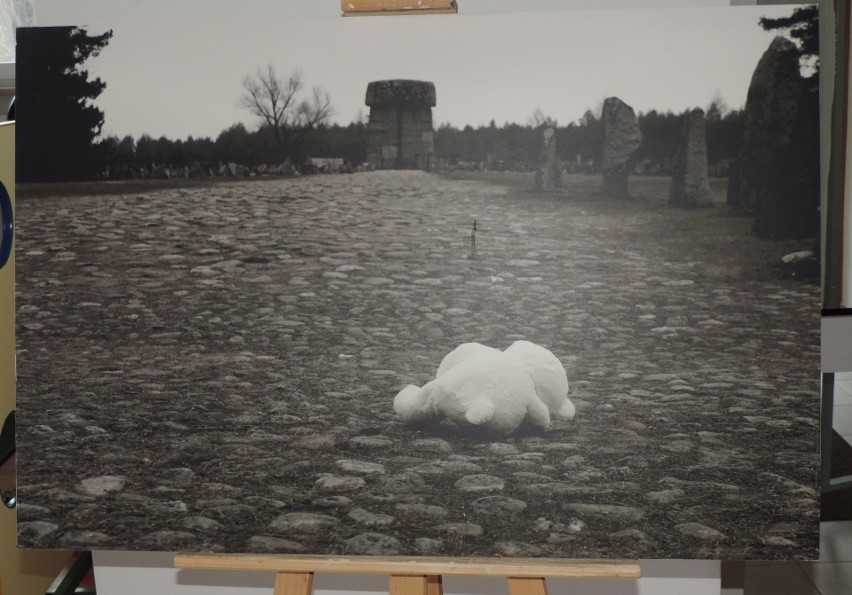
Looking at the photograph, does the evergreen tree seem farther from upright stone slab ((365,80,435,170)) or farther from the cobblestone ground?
upright stone slab ((365,80,435,170))

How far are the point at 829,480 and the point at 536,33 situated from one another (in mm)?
1650

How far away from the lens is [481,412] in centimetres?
190

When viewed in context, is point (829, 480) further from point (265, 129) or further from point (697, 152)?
point (265, 129)

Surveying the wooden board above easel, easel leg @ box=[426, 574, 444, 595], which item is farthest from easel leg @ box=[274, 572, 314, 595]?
the wooden board above easel

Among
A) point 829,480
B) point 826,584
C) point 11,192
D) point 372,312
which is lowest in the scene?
point 826,584

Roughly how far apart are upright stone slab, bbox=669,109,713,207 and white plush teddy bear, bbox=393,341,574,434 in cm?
45

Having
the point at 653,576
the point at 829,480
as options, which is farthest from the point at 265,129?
the point at 829,480

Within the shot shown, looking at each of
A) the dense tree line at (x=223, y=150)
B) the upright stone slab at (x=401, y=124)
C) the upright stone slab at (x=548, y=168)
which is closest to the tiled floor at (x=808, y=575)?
the upright stone slab at (x=548, y=168)

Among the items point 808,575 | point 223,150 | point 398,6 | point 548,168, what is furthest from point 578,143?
point 808,575

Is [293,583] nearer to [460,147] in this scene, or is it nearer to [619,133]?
[460,147]

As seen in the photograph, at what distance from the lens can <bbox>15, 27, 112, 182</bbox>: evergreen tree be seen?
6.33 ft

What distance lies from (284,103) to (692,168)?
2.98 ft

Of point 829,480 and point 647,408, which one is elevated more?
point 647,408

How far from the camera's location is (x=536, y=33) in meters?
1.88
